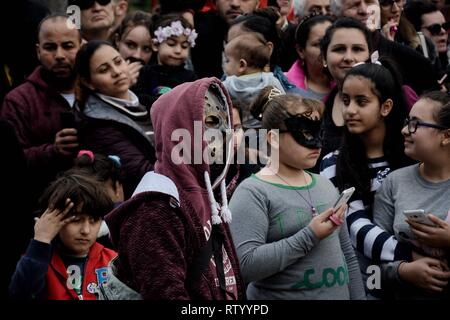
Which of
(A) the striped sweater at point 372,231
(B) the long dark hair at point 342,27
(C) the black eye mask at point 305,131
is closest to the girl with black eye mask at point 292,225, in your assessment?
(C) the black eye mask at point 305,131

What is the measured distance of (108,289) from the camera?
3791 millimetres

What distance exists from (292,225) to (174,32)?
3051 millimetres

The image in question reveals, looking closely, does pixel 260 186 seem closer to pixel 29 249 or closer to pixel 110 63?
pixel 29 249

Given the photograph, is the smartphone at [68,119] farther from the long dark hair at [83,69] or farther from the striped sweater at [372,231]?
the striped sweater at [372,231]

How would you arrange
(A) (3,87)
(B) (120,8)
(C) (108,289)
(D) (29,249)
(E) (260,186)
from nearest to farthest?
1. (C) (108,289)
2. (E) (260,186)
3. (D) (29,249)
4. (A) (3,87)
5. (B) (120,8)

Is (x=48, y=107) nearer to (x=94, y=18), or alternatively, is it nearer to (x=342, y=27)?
(x=94, y=18)

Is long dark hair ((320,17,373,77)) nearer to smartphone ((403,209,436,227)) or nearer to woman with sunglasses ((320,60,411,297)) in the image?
woman with sunglasses ((320,60,411,297))

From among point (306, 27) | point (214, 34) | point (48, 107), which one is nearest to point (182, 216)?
point (48, 107)

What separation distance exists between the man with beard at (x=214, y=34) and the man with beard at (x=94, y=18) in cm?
82

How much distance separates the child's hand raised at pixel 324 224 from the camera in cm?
435

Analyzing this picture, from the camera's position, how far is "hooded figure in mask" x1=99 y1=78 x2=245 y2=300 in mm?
3568

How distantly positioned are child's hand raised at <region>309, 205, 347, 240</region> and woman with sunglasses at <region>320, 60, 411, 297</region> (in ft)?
2.21
